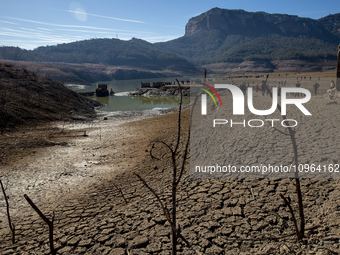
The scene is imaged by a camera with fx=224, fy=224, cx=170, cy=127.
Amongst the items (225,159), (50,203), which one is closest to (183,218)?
(225,159)

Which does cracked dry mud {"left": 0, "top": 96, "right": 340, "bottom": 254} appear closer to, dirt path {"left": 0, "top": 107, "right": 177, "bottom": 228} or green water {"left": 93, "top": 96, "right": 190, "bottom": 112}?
dirt path {"left": 0, "top": 107, "right": 177, "bottom": 228}

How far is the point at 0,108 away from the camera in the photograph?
15.5 m

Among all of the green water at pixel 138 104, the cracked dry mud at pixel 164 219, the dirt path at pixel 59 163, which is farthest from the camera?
the green water at pixel 138 104

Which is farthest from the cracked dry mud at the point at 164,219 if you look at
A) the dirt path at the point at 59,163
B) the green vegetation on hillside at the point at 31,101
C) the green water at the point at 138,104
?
the green water at the point at 138,104

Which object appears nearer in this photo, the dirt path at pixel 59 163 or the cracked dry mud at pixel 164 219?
the cracked dry mud at pixel 164 219

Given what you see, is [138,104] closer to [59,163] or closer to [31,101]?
[31,101]

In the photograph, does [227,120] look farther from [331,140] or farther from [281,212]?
[281,212]

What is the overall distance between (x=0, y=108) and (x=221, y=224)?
17333mm

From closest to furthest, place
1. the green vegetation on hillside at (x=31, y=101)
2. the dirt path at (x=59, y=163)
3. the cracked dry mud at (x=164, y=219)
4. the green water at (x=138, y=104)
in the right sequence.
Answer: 1. the cracked dry mud at (x=164, y=219)
2. the dirt path at (x=59, y=163)
3. the green vegetation on hillside at (x=31, y=101)
4. the green water at (x=138, y=104)

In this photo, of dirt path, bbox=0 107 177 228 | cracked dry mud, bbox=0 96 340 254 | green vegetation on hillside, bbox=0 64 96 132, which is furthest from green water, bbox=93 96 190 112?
cracked dry mud, bbox=0 96 340 254

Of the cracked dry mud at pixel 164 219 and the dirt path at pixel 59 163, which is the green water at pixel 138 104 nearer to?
the dirt path at pixel 59 163

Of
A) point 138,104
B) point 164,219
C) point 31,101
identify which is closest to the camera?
point 164,219

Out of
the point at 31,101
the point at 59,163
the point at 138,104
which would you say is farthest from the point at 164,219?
the point at 138,104

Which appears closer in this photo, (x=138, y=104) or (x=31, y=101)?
(x=31, y=101)
